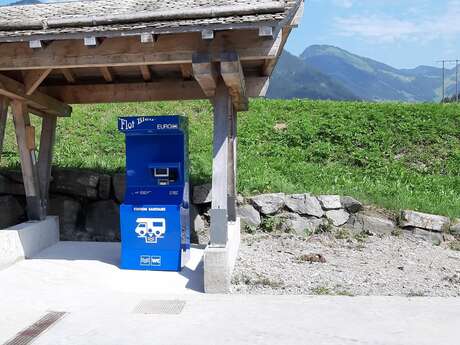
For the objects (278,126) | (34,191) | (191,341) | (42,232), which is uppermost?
(278,126)

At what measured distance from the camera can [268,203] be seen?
9164mm

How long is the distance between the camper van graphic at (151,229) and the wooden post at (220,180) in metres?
1.03

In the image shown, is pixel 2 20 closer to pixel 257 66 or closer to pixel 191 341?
pixel 257 66

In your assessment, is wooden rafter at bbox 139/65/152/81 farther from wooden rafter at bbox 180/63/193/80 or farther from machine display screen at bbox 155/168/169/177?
machine display screen at bbox 155/168/169/177

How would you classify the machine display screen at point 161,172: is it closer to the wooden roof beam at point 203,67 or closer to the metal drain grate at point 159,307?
the wooden roof beam at point 203,67

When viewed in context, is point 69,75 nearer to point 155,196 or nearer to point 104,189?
point 104,189

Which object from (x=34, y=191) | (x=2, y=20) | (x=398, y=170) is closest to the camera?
(x=2, y=20)

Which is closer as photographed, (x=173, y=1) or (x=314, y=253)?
(x=173, y=1)

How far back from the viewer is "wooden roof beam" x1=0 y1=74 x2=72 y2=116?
21.9 feet

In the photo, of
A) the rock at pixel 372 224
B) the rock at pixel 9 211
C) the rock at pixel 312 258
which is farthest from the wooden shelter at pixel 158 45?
the rock at pixel 372 224

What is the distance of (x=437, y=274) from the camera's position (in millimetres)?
6652

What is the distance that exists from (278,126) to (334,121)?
5.60 feet

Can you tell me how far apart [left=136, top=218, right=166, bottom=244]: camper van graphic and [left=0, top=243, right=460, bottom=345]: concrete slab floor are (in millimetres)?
566

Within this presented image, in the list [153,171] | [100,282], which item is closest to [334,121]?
[153,171]
